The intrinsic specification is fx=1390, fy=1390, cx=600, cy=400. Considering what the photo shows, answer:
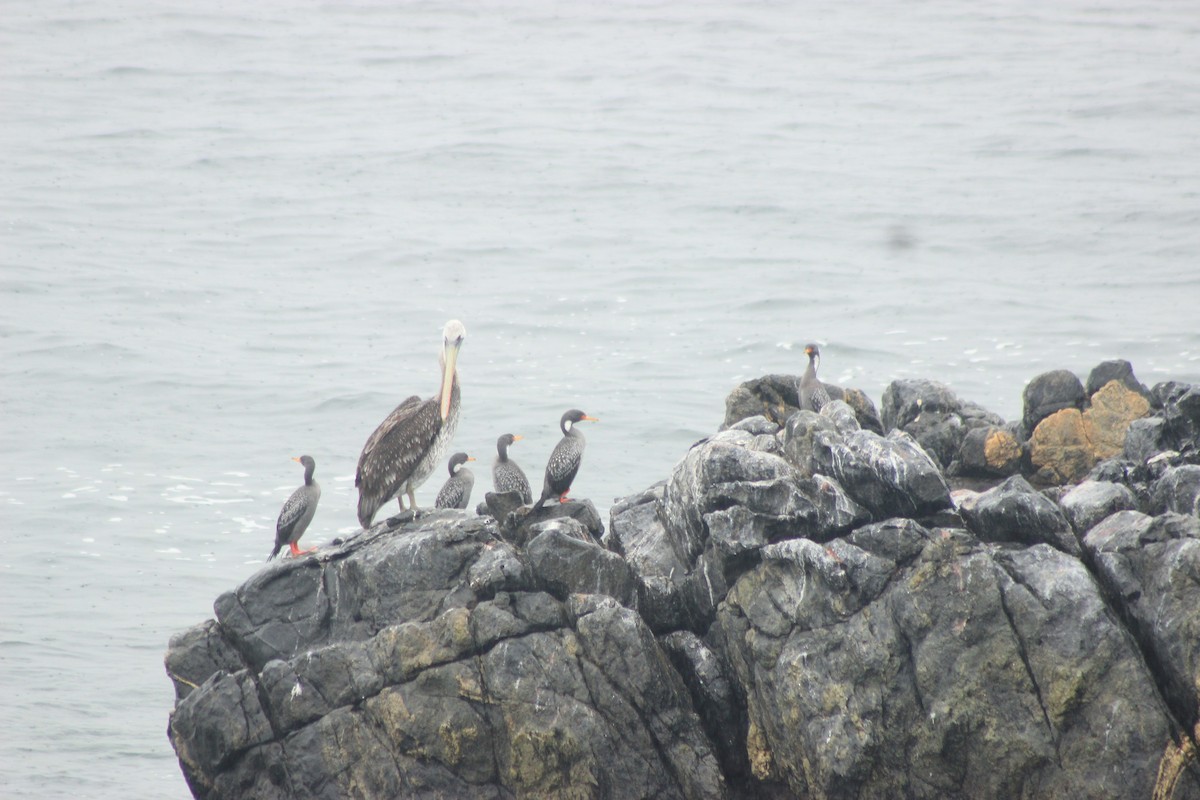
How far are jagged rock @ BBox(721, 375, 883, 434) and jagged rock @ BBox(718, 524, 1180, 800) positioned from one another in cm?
485

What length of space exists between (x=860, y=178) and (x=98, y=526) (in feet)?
92.2

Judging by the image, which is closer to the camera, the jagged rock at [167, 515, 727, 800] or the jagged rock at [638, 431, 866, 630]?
the jagged rock at [167, 515, 727, 800]

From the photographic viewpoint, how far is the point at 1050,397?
14055mm

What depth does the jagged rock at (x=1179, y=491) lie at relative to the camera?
31.9ft

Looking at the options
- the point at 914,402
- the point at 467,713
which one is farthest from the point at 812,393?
the point at 467,713

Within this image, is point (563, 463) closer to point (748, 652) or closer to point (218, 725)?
point (748, 652)

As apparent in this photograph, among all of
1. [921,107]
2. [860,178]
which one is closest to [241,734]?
[860,178]

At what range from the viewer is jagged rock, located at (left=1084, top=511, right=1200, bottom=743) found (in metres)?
8.19

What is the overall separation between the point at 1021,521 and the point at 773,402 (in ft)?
17.7

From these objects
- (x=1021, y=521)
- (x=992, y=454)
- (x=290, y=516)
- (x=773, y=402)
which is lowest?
(x=290, y=516)

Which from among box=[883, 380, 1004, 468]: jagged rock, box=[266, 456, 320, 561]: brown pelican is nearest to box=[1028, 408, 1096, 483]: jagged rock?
box=[883, 380, 1004, 468]: jagged rock

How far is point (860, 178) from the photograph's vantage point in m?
42.4

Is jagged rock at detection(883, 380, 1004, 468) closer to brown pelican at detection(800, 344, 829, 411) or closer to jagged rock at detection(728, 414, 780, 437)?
brown pelican at detection(800, 344, 829, 411)

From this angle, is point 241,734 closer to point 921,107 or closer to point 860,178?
point 860,178
